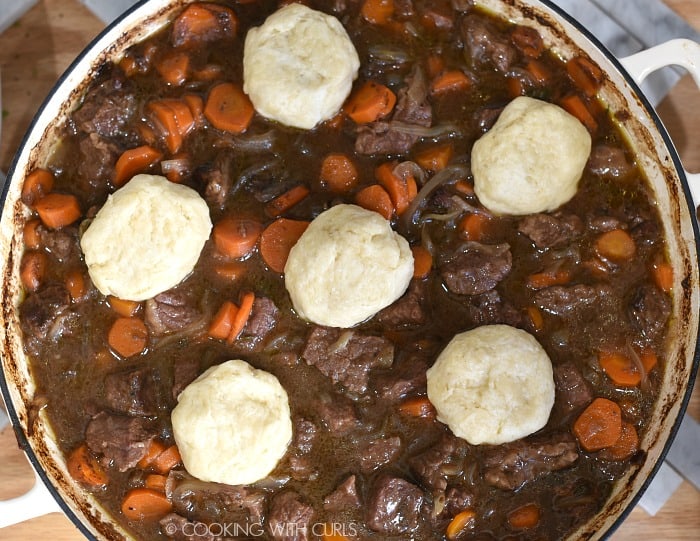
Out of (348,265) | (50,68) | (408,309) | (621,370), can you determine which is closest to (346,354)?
(408,309)

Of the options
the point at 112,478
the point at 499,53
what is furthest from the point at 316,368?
the point at 499,53

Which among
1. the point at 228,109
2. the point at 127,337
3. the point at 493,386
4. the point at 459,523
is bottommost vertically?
the point at 459,523

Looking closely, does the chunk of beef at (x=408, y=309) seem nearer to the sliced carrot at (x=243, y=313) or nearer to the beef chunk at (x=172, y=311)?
the sliced carrot at (x=243, y=313)

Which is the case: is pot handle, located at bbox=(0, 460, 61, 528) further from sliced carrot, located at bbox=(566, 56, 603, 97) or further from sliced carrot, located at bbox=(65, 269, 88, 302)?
sliced carrot, located at bbox=(566, 56, 603, 97)

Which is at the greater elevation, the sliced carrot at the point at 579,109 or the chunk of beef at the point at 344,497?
the sliced carrot at the point at 579,109

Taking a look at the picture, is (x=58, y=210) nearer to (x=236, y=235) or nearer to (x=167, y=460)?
(x=236, y=235)

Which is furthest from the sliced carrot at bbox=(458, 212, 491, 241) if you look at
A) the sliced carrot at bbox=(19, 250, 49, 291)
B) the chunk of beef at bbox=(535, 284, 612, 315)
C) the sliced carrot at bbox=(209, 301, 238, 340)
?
the sliced carrot at bbox=(19, 250, 49, 291)

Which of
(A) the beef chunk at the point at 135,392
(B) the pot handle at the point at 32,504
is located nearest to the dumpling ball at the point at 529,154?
(A) the beef chunk at the point at 135,392
